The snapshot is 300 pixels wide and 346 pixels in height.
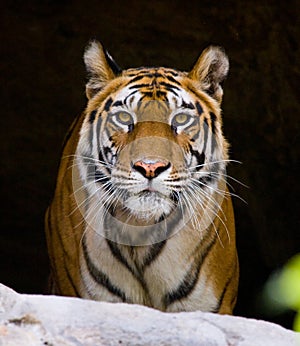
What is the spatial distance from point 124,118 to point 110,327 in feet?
5.96

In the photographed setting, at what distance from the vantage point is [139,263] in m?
4.20

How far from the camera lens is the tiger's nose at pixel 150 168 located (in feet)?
12.7

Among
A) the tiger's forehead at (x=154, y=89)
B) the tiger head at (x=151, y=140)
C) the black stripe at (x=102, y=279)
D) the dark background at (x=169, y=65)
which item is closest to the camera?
the tiger head at (x=151, y=140)

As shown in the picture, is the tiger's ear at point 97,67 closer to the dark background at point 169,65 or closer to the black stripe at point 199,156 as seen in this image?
the black stripe at point 199,156

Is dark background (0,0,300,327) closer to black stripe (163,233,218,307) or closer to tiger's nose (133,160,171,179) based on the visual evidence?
black stripe (163,233,218,307)

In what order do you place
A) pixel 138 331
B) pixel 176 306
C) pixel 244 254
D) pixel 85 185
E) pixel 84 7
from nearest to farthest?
pixel 138 331
pixel 176 306
pixel 85 185
pixel 84 7
pixel 244 254

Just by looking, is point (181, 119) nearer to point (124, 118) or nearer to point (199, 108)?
point (199, 108)

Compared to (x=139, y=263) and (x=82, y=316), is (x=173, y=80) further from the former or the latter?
(x=82, y=316)

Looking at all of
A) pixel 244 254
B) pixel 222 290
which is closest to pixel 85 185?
pixel 222 290

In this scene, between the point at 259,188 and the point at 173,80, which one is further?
the point at 259,188

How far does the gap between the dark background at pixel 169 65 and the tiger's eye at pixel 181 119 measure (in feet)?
3.73

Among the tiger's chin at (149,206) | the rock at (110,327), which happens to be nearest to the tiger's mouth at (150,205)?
the tiger's chin at (149,206)

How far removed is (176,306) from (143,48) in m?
2.16

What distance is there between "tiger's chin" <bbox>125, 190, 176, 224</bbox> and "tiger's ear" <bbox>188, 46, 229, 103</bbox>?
613mm
